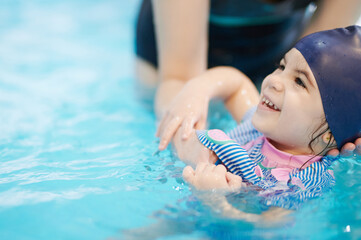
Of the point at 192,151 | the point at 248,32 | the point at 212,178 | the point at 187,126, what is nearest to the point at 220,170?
the point at 212,178

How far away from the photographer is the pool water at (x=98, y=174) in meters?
1.07

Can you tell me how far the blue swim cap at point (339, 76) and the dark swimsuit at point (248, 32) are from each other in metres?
0.83

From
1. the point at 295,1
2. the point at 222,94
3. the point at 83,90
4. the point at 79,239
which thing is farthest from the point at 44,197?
the point at 295,1

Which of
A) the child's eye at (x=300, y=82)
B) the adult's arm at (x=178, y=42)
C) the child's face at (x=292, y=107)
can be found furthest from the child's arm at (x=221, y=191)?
the adult's arm at (x=178, y=42)

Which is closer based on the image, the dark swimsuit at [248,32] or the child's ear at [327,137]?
the child's ear at [327,137]

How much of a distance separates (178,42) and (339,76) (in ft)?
2.56

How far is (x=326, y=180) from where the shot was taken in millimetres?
1231

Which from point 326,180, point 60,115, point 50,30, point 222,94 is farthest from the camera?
point 50,30

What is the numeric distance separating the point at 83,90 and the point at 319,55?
1.55 metres

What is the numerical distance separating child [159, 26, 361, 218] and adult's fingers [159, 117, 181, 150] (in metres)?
0.11

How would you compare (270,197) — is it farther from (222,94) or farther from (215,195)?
(222,94)

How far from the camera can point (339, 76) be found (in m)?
1.15

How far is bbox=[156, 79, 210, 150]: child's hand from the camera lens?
142 centimetres

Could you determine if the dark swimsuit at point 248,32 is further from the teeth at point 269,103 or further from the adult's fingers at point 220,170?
the adult's fingers at point 220,170
